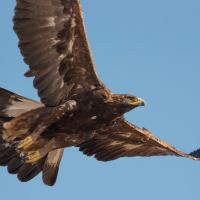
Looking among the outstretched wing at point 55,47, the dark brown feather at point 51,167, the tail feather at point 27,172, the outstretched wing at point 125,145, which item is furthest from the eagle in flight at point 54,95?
the outstretched wing at point 125,145

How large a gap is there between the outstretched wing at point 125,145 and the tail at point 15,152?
3.61ft

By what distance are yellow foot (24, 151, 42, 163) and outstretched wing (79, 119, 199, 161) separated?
141cm

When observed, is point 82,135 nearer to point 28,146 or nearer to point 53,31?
point 28,146

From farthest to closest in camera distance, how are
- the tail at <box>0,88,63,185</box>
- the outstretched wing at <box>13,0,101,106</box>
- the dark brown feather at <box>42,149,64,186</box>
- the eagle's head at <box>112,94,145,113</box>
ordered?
the dark brown feather at <box>42,149,64,186</box> < the tail at <box>0,88,63,185</box> < the eagle's head at <box>112,94,145,113</box> < the outstretched wing at <box>13,0,101,106</box>

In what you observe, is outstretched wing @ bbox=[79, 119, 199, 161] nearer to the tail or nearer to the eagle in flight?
the tail

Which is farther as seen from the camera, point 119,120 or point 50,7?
point 119,120

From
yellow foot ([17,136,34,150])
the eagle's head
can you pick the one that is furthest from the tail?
the eagle's head

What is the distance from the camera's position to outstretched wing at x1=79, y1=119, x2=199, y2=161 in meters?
18.8

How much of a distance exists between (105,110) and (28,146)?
1.70m

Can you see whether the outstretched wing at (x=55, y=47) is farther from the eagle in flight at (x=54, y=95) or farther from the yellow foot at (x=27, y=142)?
the yellow foot at (x=27, y=142)

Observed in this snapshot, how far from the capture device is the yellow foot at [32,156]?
17.3 meters

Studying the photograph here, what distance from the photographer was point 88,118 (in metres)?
16.6

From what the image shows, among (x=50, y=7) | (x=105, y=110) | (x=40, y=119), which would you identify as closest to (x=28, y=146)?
(x=40, y=119)

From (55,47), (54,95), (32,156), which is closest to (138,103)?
(54,95)
